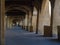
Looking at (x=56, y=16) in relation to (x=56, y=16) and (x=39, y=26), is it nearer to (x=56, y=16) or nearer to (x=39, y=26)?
(x=56, y=16)

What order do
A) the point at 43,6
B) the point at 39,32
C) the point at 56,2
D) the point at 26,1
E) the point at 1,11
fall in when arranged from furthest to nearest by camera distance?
the point at 26,1, the point at 39,32, the point at 43,6, the point at 56,2, the point at 1,11

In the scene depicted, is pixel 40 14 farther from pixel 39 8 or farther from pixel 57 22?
pixel 57 22

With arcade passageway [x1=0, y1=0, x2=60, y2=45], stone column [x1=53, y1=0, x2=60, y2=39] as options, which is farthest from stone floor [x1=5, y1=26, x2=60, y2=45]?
stone column [x1=53, y1=0, x2=60, y2=39]

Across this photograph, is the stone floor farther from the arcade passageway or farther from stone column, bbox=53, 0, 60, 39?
stone column, bbox=53, 0, 60, 39

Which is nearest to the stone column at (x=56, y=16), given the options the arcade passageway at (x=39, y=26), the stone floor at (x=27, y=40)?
the arcade passageway at (x=39, y=26)

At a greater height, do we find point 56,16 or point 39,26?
point 56,16

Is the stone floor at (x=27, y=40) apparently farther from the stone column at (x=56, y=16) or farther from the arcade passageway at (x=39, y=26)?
the stone column at (x=56, y=16)

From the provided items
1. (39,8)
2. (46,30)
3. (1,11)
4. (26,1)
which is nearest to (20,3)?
(26,1)

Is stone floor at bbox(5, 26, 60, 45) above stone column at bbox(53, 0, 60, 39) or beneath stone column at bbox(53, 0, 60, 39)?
beneath

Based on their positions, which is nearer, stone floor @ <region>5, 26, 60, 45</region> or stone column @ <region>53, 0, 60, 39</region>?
stone floor @ <region>5, 26, 60, 45</region>

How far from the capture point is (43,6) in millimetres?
20594

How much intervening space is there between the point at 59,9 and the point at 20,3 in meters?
10.9

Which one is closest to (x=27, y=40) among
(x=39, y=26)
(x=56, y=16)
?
(x=56, y=16)

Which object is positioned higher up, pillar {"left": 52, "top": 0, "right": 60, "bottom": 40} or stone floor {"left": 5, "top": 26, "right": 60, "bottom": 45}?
pillar {"left": 52, "top": 0, "right": 60, "bottom": 40}
